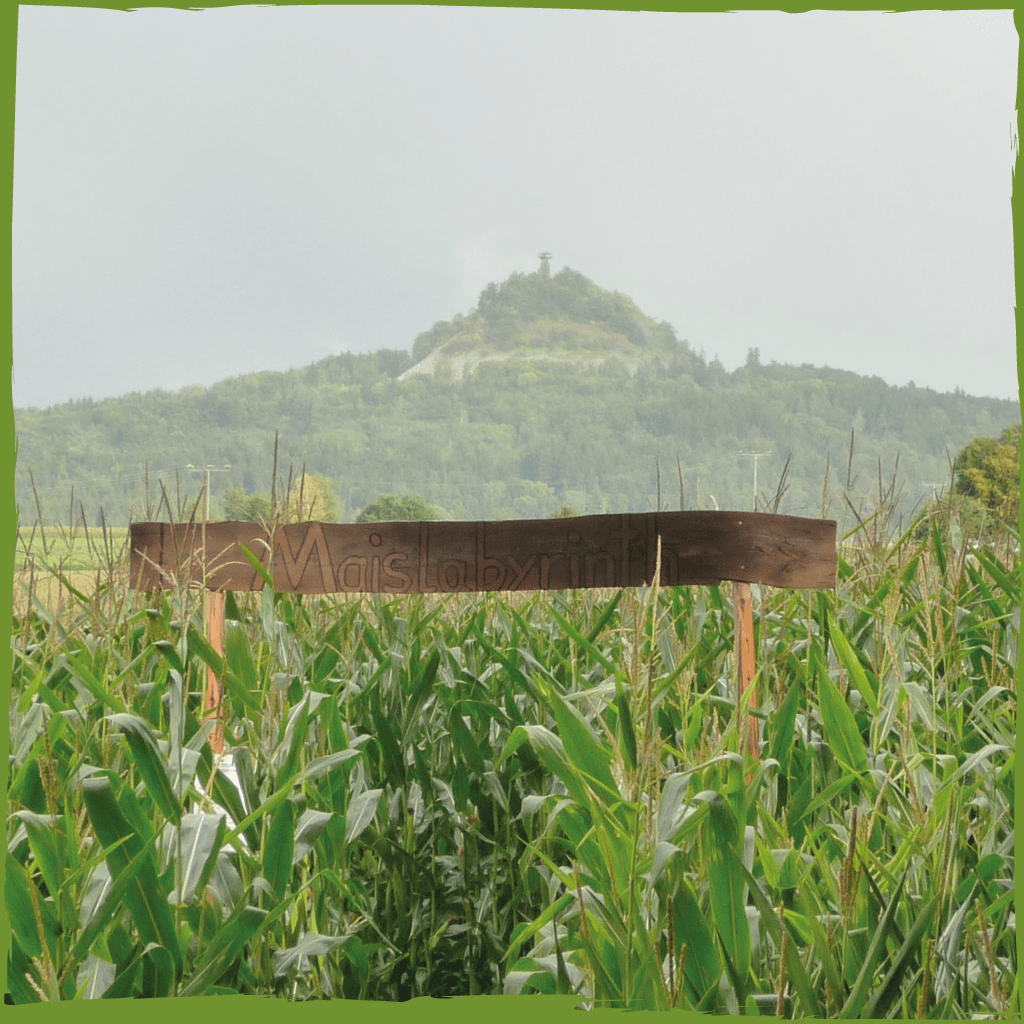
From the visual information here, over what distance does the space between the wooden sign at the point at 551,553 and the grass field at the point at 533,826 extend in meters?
0.14

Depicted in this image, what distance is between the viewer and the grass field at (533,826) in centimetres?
137

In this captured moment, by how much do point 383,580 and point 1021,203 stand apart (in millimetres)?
1545

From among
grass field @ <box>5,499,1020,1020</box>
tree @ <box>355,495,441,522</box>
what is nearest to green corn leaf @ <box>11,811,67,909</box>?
grass field @ <box>5,499,1020,1020</box>

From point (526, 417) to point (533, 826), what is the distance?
13902cm

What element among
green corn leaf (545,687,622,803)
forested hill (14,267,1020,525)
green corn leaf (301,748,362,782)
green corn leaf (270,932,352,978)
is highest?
forested hill (14,267,1020,525)

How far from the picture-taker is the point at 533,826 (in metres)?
2.55

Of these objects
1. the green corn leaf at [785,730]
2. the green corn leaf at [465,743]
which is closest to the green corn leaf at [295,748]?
the green corn leaf at [465,743]

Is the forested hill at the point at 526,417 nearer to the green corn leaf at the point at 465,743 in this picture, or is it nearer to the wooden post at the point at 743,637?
the green corn leaf at the point at 465,743

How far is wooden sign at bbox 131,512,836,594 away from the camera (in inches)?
86.1

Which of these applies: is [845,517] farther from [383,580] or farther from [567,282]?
[567,282]

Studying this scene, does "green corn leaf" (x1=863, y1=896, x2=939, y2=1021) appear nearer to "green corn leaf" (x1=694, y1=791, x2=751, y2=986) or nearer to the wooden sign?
"green corn leaf" (x1=694, y1=791, x2=751, y2=986)

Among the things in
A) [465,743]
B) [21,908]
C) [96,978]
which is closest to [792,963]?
[96,978]

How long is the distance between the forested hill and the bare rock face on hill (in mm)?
328

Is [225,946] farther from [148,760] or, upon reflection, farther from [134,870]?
[148,760]
